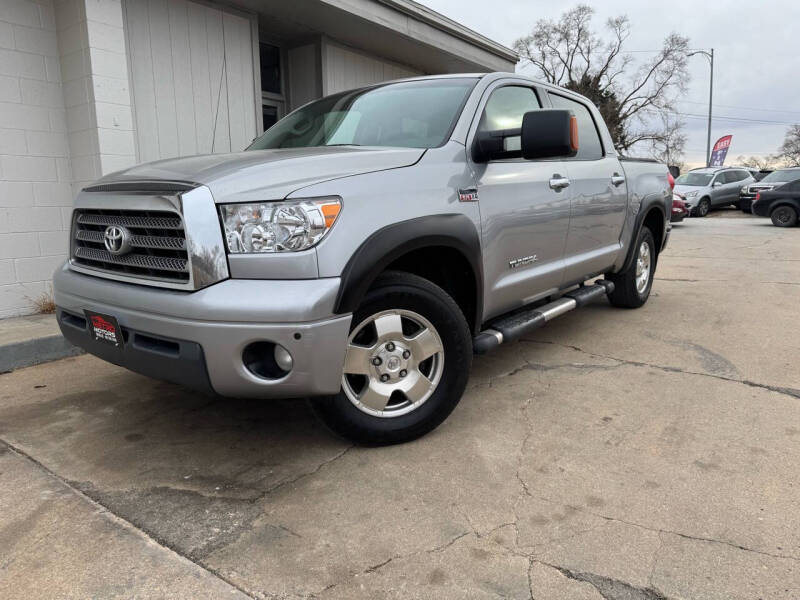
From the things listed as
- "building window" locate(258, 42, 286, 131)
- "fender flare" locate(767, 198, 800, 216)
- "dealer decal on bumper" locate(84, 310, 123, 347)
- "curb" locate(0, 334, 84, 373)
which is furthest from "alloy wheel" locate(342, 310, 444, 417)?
"fender flare" locate(767, 198, 800, 216)

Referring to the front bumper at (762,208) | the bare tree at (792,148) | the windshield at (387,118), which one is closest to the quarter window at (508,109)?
the windshield at (387,118)

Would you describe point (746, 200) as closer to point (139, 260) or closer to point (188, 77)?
point (188, 77)

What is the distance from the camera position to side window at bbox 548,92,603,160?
4.57m

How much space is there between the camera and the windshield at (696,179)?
21.5 metres

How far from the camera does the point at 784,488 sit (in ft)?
8.48

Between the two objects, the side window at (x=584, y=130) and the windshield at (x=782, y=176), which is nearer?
the side window at (x=584, y=130)

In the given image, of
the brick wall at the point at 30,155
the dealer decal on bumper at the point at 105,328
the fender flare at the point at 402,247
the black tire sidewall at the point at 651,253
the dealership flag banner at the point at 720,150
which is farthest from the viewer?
the dealership flag banner at the point at 720,150

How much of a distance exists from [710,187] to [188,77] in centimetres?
1963

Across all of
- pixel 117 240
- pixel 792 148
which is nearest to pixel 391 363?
pixel 117 240

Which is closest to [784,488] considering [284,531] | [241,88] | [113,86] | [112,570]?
[284,531]

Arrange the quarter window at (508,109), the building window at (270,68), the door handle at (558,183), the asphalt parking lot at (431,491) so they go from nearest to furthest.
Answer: the asphalt parking lot at (431,491) < the quarter window at (508,109) < the door handle at (558,183) < the building window at (270,68)

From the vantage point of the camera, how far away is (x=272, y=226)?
2.46 meters

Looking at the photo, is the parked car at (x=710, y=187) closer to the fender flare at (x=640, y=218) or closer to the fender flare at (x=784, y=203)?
the fender flare at (x=784, y=203)

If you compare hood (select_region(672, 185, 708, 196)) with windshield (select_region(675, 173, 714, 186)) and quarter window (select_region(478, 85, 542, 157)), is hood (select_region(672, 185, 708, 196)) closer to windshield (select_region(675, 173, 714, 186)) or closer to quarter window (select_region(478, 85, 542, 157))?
windshield (select_region(675, 173, 714, 186))
